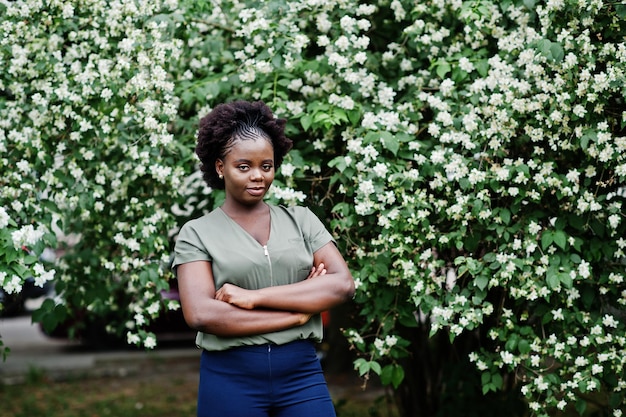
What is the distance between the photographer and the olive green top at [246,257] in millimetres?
2836

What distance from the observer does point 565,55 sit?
393cm

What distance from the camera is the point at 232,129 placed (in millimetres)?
3021

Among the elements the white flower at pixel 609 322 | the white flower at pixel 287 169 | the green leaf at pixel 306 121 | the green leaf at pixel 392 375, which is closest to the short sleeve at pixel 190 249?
the white flower at pixel 287 169

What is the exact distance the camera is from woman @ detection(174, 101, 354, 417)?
9.05 feet

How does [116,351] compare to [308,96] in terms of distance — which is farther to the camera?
[116,351]

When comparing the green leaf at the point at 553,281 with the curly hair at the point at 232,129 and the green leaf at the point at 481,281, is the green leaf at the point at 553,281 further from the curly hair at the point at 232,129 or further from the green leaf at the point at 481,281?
the curly hair at the point at 232,129

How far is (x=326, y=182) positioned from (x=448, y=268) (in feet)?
3.11

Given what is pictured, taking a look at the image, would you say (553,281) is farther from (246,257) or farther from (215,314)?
(215,314)

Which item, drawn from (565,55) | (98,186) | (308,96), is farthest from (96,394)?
(565,55)

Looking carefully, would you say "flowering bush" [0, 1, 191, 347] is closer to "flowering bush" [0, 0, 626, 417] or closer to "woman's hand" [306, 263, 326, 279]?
"flowering bush" [0, 0, 626, 417]

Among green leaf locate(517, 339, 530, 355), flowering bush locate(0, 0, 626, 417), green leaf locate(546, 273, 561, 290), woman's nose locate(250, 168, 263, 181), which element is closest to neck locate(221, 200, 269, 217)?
woman's nose locate(250, 168, 263, 181)

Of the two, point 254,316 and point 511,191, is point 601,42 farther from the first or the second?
point 254,316

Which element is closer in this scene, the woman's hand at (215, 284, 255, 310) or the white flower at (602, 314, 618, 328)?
the woman's hand at (215, 284, 255, 310)

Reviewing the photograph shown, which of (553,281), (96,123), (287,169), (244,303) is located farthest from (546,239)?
(96,123)
